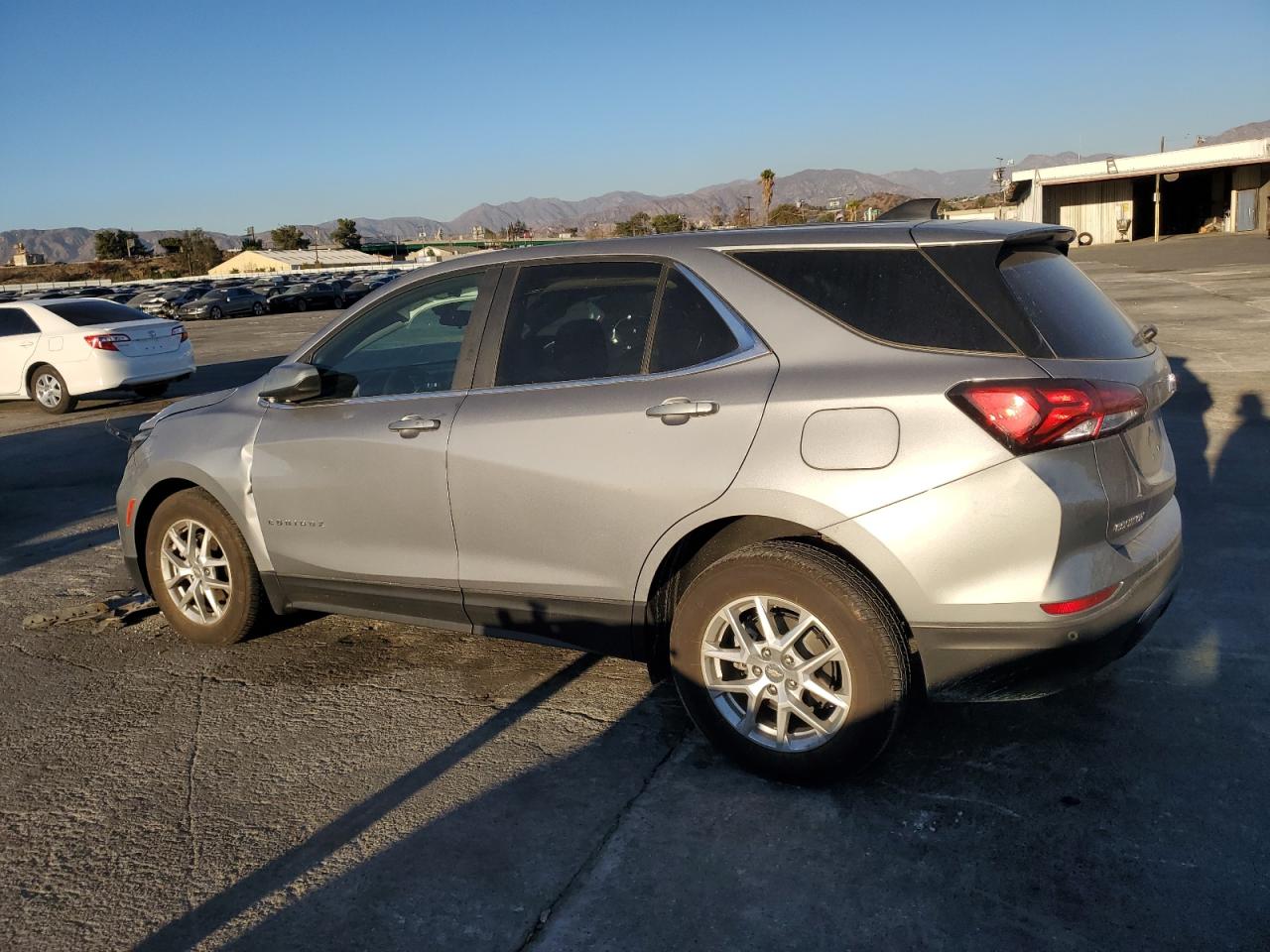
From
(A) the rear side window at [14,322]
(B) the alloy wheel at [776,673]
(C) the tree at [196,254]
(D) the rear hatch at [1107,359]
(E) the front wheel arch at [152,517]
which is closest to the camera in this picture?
(D) the rear hatch at [1107,359]

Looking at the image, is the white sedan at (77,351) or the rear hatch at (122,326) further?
the rear hatch at (122,326)

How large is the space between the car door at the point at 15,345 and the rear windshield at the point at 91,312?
366 mm

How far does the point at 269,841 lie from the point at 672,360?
6.56 feet

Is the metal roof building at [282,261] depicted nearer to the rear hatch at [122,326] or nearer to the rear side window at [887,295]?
the rear hatch at [122,326]

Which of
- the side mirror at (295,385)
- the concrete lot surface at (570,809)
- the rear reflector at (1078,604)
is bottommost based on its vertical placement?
the concrete lot surface at (570,809)

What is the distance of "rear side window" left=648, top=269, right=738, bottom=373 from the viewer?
146 inches

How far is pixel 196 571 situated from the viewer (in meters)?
5.13

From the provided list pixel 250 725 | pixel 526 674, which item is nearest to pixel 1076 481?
pixel 526 674

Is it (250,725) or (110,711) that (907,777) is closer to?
(250,725)

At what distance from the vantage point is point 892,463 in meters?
3.27

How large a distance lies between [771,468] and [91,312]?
14533 mm

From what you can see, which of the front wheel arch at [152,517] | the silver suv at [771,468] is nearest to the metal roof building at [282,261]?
the front wheel arch at [152,517]

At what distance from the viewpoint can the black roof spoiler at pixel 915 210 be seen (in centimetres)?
408

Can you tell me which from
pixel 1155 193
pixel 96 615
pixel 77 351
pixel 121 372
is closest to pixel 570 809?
pixel 96 615
